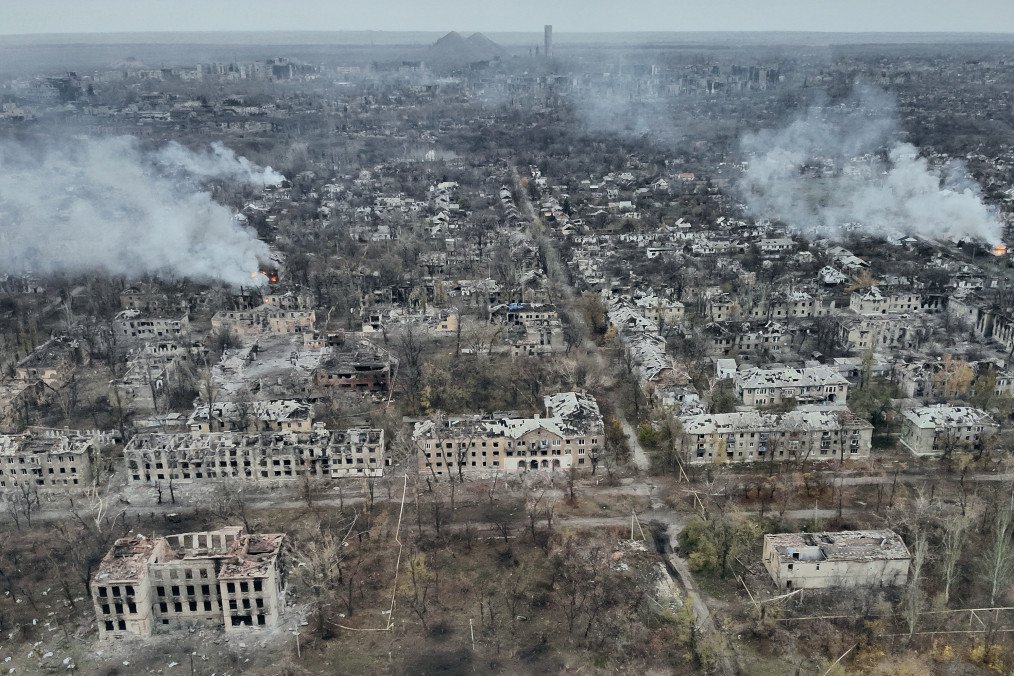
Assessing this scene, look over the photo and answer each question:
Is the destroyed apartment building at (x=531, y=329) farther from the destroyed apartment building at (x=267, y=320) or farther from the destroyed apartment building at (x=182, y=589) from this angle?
the destroyed apartment building at (x=182, y=589)

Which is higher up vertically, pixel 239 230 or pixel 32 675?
pixel 239 230

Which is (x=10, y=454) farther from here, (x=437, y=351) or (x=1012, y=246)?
(x=1012, y=246)

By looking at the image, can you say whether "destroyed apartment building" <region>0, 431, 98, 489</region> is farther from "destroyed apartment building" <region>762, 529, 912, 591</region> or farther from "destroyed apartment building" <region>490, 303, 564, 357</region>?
"destroyed apartment building" <region>762, 529, 912, 591</region>

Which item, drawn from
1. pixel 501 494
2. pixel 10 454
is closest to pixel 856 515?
pixel 501 494

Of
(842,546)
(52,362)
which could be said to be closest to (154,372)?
(52,362)

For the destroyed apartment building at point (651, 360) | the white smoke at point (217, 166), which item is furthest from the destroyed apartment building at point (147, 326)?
the white smoke at point (217, 166)

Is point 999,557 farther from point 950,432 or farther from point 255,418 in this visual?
point 255,418

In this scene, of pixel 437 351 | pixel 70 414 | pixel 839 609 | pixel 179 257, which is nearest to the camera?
pixel 839 609

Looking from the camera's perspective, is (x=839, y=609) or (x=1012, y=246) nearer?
(x=839, y=609)

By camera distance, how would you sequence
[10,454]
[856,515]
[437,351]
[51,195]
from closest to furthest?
[856,515] < [10,454] < [437,351] < [51,195]
